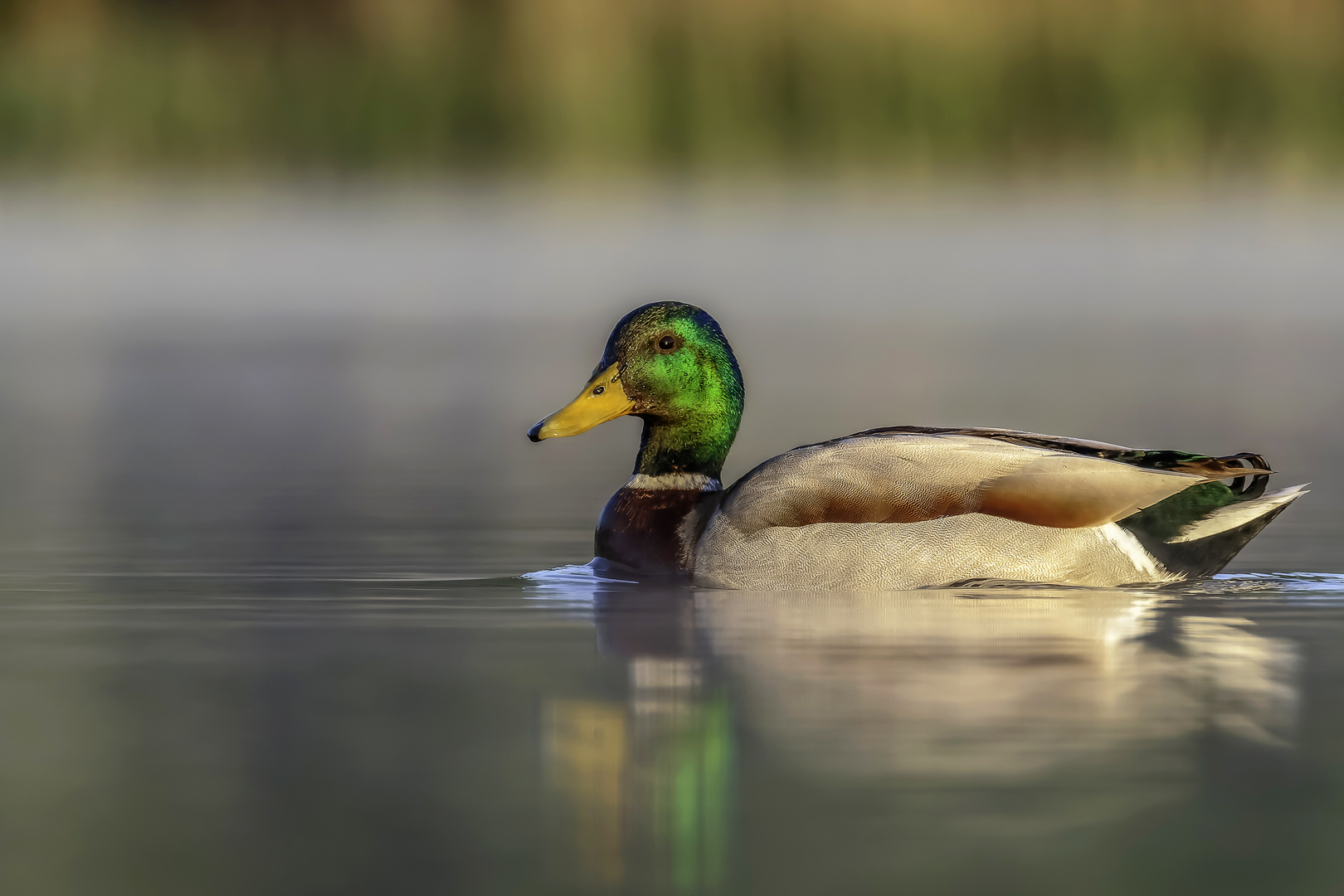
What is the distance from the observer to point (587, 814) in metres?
4.75

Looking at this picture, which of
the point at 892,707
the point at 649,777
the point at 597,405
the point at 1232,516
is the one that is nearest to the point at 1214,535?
the point at 1232,516

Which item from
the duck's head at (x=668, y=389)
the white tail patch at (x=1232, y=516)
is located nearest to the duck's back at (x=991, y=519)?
the white tail patch at (x=1232, y=516)

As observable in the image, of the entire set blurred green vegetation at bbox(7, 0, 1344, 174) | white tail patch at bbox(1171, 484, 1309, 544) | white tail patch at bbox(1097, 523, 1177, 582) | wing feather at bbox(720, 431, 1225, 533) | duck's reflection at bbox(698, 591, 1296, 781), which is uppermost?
blurred green vegetation at bbox(7, 0, 1344, 174)

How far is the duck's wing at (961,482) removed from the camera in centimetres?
826

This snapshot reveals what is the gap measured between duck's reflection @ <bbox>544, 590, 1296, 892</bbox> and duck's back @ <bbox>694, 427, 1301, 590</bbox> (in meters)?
0.44

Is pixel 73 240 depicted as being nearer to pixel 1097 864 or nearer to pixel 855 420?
pixel 855 420

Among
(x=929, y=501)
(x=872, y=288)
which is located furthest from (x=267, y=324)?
(x=929, y=501)

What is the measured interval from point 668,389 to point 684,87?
99076 mm

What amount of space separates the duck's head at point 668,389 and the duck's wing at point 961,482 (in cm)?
90

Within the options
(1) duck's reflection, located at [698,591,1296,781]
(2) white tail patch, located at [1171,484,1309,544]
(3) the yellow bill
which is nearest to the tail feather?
(2) white tail patch, located at [1171,484,1309,544]

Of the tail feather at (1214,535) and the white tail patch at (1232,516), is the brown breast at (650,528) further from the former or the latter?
the white tail patch at (1232,516)

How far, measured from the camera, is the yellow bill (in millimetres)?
9375

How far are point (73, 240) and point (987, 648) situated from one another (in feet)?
297

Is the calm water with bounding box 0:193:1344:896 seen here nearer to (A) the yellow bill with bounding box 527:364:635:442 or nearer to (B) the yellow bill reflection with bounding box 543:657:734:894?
(B) the yellow bill reflection with bounding box 543:657:734:894
